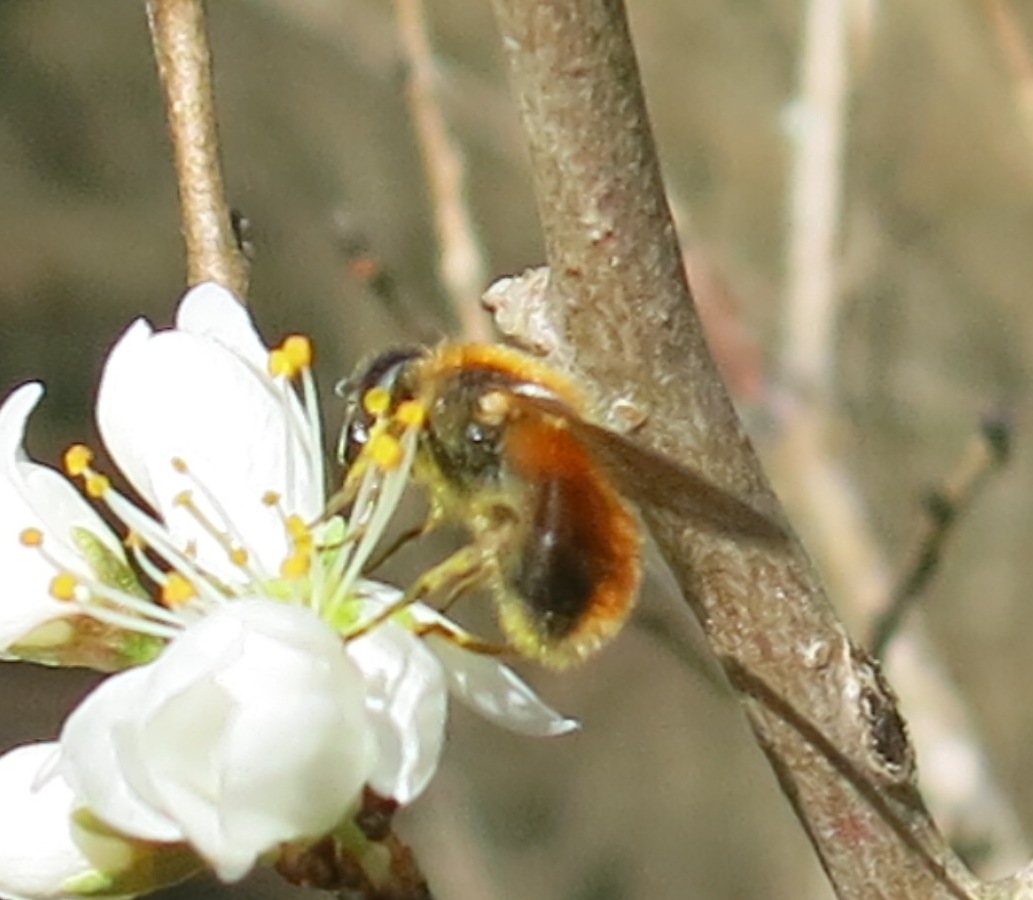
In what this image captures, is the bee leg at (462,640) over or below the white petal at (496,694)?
over

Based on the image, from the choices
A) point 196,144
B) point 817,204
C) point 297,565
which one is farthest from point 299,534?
point 817,204

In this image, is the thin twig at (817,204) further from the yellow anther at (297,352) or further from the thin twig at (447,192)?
the yellow anther at (297,352)

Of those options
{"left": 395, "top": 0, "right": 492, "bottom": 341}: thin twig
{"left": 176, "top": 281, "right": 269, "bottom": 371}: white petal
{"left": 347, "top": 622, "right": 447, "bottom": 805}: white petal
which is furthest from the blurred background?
{"left": 347, "top": 622, "right": 447, "bottom": 805}: white petal

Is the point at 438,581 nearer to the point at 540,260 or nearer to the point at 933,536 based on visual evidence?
the point at 933,536

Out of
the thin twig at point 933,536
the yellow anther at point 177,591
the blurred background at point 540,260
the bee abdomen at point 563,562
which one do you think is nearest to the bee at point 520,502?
the bee abdomen at point 563,562

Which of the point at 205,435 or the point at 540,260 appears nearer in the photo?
the point at 205,435

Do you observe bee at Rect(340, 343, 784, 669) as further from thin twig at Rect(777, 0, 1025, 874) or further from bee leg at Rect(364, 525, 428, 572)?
thin twig at Rect(777, 0, 1025, 874)

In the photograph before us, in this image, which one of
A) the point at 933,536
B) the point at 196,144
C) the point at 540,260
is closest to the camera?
the point at 196,144
